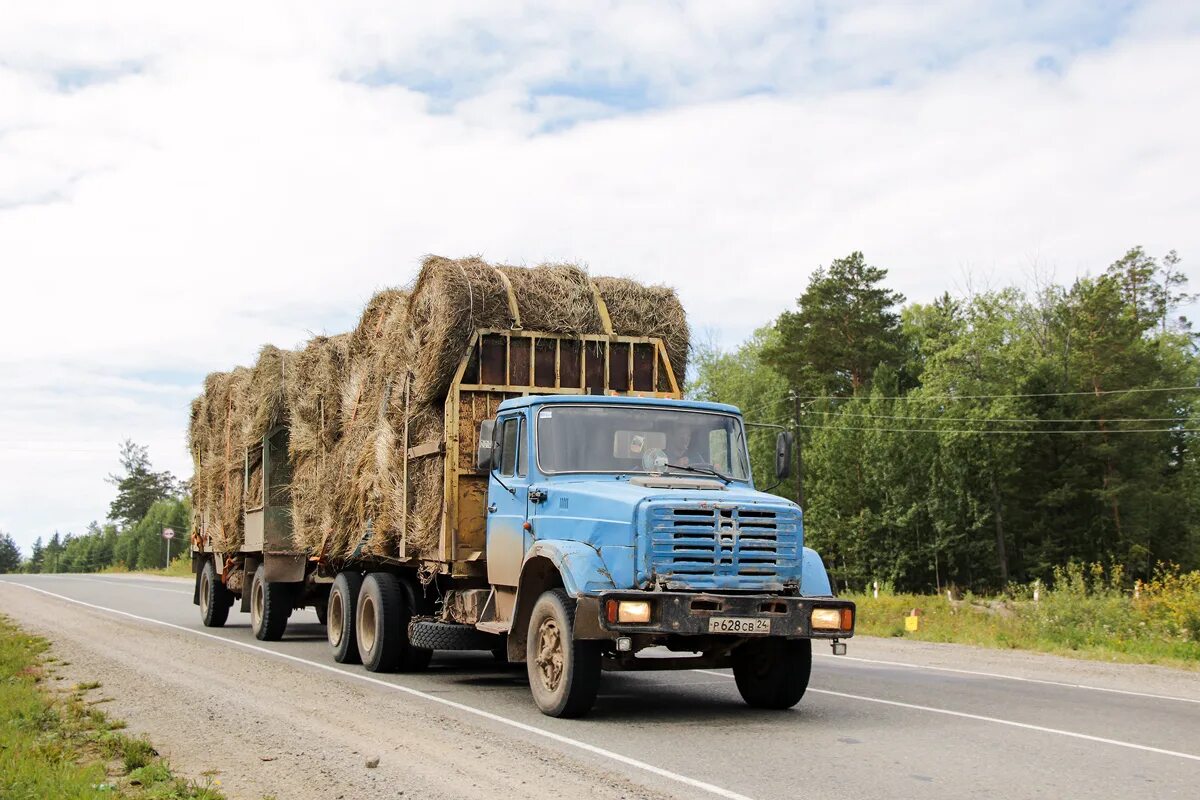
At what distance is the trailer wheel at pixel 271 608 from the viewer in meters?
18.6

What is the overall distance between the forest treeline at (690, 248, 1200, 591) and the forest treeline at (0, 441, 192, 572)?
6632 cm

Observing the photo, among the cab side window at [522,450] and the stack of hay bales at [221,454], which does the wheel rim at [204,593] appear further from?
the cab side window at [522,450]

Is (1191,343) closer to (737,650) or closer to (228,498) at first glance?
(228,498)

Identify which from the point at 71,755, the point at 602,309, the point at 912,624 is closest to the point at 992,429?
the point at 912,624

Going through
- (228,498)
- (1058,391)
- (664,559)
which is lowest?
(664,559)

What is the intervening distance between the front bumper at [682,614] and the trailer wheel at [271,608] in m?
10.2

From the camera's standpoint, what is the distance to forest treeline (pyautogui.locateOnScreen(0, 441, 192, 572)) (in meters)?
118

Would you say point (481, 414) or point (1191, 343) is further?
point (1191, 343)

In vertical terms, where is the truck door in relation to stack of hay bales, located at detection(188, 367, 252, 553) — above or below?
below

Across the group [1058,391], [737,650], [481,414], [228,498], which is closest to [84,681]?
[481,414]

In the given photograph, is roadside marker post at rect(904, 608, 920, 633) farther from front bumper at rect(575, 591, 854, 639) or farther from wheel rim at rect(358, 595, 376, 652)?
front bumper at rect(575, 591, 854, 639)

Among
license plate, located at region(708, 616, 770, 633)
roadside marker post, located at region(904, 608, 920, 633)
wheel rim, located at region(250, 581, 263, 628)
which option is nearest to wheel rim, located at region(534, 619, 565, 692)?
license plate, located at region(708, 616, 770, 633)

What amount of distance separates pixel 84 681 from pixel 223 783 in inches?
244

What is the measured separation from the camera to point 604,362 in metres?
13.6
